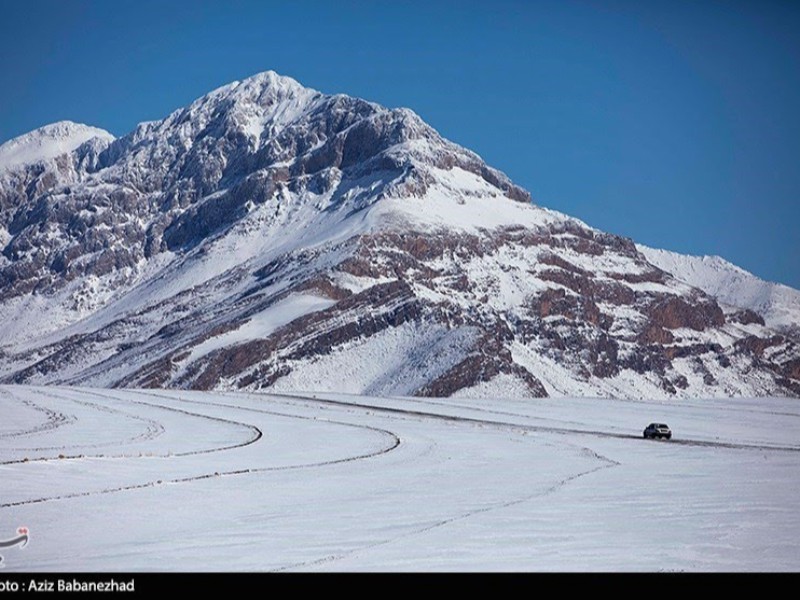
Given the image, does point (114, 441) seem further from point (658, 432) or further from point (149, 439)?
point (658, 432)

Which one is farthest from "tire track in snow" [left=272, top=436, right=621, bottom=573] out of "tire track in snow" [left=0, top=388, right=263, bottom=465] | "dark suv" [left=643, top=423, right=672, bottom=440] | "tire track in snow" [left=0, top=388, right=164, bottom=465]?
"dark suv" [left=643, top=423, right=672, bottom=440]

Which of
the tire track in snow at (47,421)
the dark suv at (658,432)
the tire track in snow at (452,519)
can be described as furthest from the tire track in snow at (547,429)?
the tire track in snow at (47,421)

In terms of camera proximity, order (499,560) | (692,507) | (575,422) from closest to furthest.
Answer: (499,560), (692,507), (575,422)

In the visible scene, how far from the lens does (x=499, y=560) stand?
62.1ft

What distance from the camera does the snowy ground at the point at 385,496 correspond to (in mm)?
19453

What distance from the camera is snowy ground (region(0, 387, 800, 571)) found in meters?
19.5

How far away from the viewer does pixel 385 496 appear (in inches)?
1152

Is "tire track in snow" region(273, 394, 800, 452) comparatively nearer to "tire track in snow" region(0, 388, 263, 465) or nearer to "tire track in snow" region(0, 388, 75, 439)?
"tire track in snow" region(0, 388, 263, 465)

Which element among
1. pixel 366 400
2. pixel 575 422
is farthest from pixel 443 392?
pixel 575 422

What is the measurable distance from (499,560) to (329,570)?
3.23m

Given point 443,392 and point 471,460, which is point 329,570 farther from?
point 443,392

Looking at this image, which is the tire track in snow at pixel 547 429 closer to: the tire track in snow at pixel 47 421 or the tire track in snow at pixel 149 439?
the tire track in snow at pixel 149 439

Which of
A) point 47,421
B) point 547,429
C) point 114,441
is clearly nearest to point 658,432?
point 547,429
